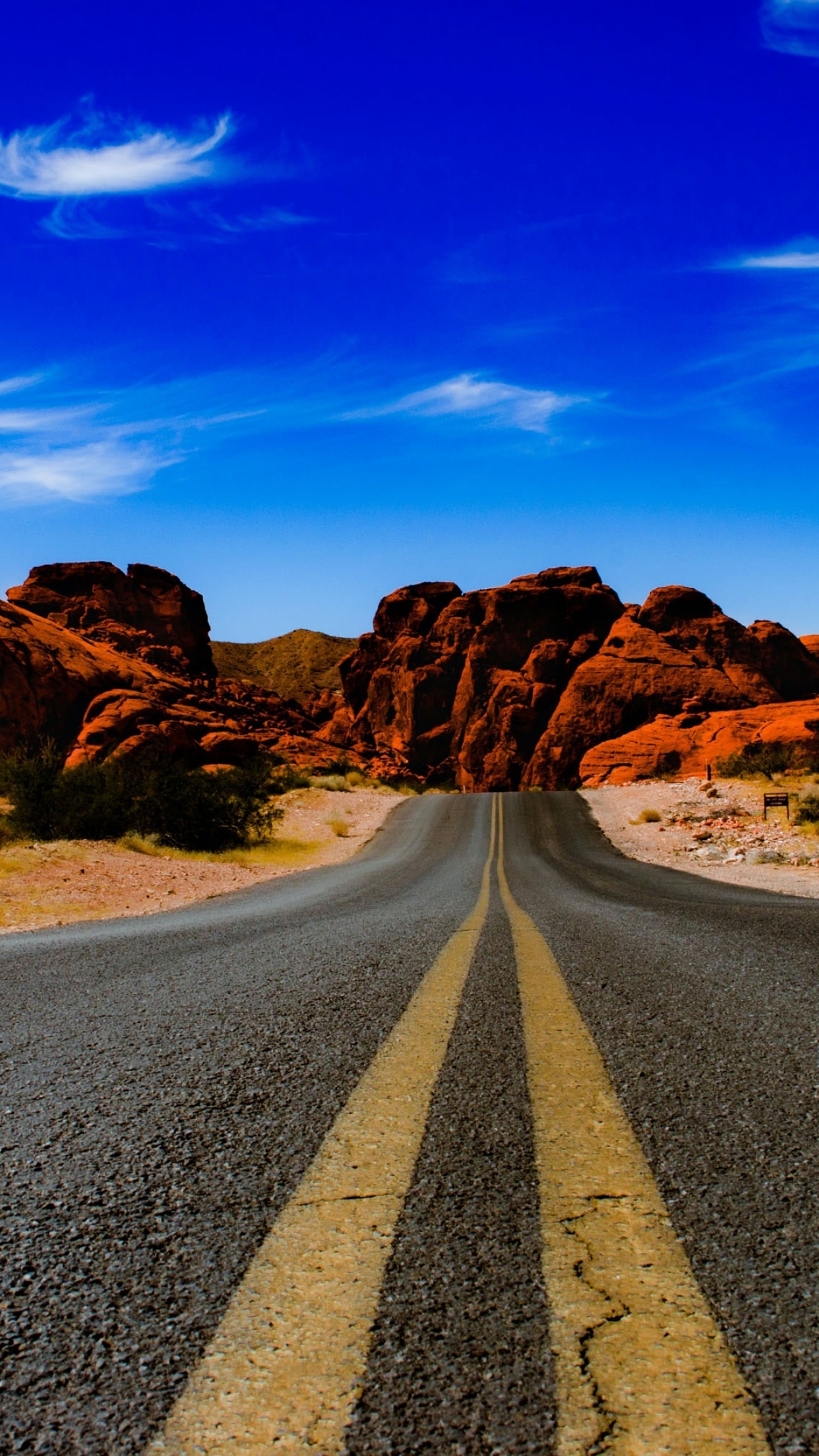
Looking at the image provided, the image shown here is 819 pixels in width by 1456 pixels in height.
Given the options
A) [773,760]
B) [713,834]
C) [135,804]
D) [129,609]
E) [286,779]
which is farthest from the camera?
[129,609]

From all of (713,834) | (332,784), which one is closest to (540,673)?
(332,784)

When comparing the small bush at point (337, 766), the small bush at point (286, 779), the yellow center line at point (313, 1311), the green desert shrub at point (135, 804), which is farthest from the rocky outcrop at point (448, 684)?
the yellow center line at point (313, 1311)

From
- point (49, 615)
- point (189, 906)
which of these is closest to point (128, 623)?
point (49, 615)

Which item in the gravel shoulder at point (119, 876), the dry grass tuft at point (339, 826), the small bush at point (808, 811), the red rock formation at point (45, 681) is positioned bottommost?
the dry grass tuft at point (339, 826)

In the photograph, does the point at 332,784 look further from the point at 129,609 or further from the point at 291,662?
the point at 291,662

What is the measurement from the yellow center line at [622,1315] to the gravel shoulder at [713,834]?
933 cm

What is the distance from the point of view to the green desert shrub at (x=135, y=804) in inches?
768

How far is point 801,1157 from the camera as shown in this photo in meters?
1.82

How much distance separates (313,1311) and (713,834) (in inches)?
951

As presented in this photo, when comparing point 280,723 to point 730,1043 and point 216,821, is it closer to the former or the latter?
point 216,821

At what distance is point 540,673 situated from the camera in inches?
2477

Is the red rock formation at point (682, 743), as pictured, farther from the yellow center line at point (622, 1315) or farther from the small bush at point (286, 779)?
the yellow center line at point (622, 1315)

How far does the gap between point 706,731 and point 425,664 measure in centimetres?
2828

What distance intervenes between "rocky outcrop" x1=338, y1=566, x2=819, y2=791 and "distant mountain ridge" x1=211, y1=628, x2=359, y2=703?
19264 mm
